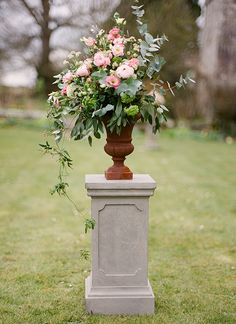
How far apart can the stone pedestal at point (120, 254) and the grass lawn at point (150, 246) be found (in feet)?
0.34

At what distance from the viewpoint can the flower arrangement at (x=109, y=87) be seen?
3.28 meters

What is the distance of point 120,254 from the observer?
363cm

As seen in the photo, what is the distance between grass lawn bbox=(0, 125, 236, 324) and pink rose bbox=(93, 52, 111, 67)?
71.2 inches

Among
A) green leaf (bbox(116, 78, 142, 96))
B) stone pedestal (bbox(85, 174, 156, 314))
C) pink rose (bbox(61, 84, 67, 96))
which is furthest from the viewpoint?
stone pedestal (bbox(85, 174, 156, 314))

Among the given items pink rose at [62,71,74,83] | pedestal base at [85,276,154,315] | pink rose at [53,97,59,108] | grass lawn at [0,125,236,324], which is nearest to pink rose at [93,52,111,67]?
pink rose at [62,71,74,83]

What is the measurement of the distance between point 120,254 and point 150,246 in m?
1.83

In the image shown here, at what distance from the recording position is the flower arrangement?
129 inches

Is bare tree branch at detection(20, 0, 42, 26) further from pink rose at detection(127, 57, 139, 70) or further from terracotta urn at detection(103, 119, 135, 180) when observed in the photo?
terracotta urn at detection(103, 119, 135, 180)

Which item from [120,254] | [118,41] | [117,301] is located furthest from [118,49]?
[117,301]

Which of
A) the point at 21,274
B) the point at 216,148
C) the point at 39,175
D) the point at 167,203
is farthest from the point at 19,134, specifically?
the point at 21,274

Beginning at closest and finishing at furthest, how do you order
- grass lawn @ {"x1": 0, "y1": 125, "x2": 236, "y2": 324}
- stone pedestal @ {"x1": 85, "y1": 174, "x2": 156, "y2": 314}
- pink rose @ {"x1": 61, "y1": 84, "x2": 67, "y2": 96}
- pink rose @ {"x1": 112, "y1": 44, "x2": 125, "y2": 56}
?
pink rose @ {"x1": 112, "y1": 44, "x2": 125, "y2": 56}
pink rose @ {"x1": 61, "y1": 84, "x2": 67, "y2": 96}
stone pedestal @ {"x1": 85, "y1": 174, "x2": 156, "y2": 314}
grass lawn @ {"x1": 0, "y1": 125, "x2": 236, "y2": 324}

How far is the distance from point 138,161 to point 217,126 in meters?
7.88

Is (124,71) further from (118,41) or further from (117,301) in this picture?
(117,301)

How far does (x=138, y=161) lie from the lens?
11.6 m
